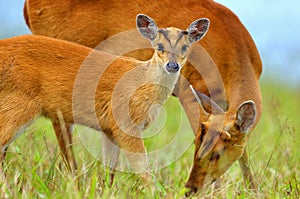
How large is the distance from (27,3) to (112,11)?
0.95 meters

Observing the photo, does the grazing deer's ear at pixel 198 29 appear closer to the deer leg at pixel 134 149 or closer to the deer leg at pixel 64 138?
the deer leg at pixel 134 149

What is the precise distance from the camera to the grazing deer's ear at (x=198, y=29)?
692cm

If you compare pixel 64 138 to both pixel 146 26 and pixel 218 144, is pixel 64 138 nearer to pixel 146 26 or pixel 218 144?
pixel 146 26

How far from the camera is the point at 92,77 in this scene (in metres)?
6.76

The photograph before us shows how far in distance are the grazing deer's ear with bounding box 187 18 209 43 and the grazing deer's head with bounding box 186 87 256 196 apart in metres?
0.81

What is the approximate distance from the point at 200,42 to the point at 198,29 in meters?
0.48

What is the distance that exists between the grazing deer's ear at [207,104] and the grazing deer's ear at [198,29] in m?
0.54

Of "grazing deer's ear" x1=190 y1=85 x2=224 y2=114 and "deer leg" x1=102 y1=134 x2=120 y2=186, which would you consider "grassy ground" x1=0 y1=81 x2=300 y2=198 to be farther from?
"grazing deer's ear" x1=190 y1=85 x2=224 y2=114

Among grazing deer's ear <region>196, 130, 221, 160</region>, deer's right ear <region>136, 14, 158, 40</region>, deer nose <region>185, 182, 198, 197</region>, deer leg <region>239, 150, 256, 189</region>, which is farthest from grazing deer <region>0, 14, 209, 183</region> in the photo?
deer leg <region>239, 150, 256, 189</region>

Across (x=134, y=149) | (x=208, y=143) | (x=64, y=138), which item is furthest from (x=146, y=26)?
(x=64, y=138)

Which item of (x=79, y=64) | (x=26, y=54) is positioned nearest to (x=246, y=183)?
(x=79, y=64)

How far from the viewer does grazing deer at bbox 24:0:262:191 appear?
733 cm

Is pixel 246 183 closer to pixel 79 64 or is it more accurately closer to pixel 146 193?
pixel 146 193

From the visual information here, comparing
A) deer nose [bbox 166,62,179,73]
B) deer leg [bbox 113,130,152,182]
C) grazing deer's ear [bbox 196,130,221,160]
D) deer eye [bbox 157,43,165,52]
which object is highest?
deer eye [bbox 157,43,165,52]
